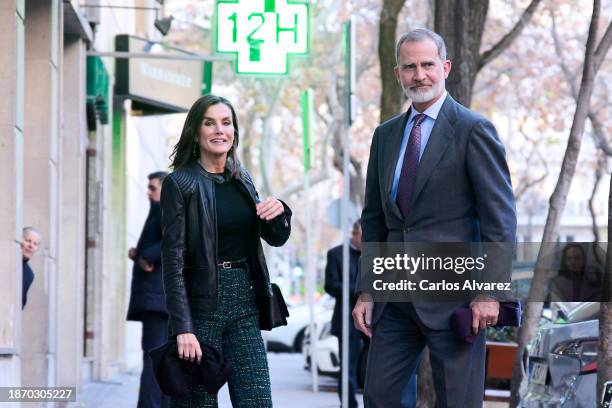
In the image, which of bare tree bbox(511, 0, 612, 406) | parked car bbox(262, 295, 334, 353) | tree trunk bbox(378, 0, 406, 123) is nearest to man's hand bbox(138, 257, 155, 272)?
bare tree bbox(511, 0, 612, 406)

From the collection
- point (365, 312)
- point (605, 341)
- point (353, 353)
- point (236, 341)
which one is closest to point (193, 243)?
point (236, 341)

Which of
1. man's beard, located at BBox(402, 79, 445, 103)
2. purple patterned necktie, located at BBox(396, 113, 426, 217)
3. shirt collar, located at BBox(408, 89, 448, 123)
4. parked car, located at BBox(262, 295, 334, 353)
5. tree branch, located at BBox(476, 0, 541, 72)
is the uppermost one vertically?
tree branch, located at BBox(476, 0, 541, 72)

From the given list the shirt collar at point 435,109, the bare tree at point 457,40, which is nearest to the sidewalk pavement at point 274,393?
the bare tree at point 457,40

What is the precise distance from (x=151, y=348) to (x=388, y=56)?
19.9ft

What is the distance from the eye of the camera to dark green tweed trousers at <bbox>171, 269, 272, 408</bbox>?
6.14 m

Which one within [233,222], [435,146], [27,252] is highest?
[435,146]

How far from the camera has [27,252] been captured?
11195 millimetres

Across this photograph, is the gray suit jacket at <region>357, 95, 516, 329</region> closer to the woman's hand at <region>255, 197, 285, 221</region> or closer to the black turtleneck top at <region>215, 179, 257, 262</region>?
the woman's hand at <region>255, 197, 285, 221</region>

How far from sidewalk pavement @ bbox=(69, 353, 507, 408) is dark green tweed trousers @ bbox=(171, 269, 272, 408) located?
7056mm

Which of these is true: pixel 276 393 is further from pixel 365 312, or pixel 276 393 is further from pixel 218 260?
pixel 365 312

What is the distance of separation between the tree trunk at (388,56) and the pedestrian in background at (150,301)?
518 cm

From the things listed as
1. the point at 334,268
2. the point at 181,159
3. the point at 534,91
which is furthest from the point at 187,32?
the point at 181,159

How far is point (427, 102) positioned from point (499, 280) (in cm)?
82

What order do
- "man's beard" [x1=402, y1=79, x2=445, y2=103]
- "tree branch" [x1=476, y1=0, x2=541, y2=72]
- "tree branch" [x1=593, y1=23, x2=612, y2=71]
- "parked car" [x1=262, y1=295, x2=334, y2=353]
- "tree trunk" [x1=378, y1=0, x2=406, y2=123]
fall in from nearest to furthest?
"man's beard" [x1=402, y1=79, x2=445, y2=103] < "tree branch" [x1=593, y1=23, x2=612, y2=71] < "tree branch" [x1=476, y1=0, x2=541, y2=72] < "tree trunk" [x1=378, y1=0, x2=406, y2=123] < "parked car" [x1=262, y1=295, x2=334, y2=353]
